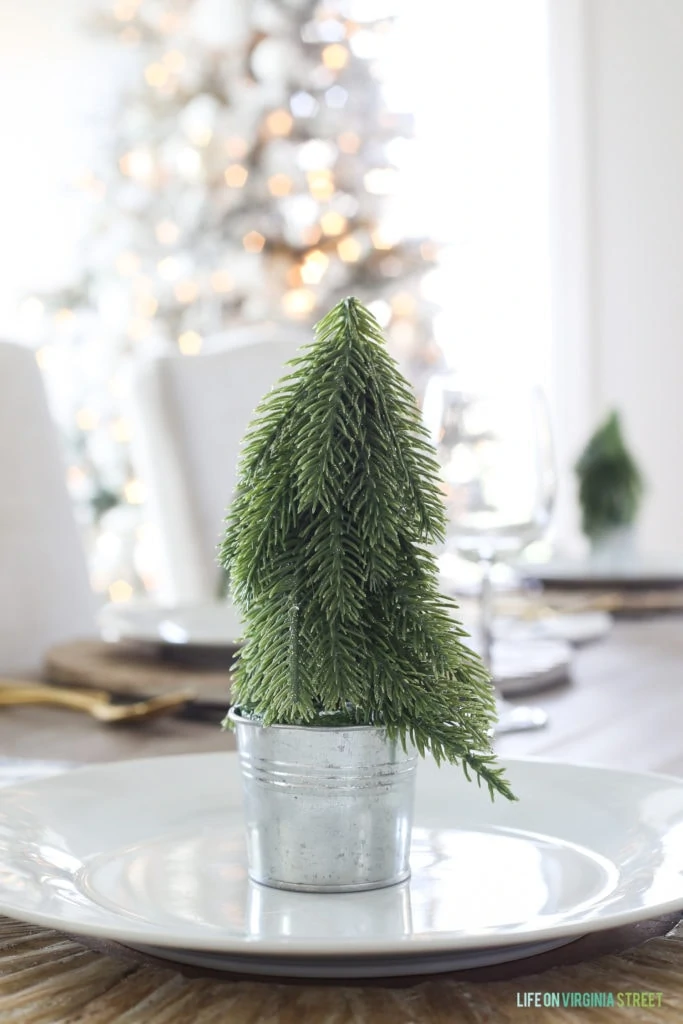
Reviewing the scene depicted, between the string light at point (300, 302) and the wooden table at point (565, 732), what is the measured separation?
11.8ft

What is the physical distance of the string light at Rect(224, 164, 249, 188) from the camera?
14.8ft

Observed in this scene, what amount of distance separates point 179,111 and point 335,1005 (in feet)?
14.6

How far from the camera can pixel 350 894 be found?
1.48 ft

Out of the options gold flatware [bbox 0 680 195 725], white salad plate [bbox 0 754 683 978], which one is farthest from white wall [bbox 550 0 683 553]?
white salad plate [bbox 0 754 683 978]

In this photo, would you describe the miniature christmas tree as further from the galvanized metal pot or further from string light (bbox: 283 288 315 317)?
string light (bbox: 283 288 315 317)

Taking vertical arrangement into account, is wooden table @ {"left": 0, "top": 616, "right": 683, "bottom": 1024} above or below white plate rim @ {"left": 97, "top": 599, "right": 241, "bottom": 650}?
below

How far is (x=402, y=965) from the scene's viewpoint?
39 cm

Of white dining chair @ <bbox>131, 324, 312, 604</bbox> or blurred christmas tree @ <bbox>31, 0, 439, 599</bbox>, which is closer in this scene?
white dining chair @ <bbox>131, 324, 312, 604</bbox>

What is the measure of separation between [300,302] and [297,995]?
14.0 feet

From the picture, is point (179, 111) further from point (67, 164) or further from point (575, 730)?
point (575, 730)

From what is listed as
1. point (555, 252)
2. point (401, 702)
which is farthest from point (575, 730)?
point (555, 252)

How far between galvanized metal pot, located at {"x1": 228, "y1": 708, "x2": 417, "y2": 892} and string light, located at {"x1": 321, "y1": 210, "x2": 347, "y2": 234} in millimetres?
4246

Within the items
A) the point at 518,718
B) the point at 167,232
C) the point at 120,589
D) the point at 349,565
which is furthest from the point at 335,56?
the point at 349,565

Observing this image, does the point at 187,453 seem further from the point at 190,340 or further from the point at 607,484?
the point at 190,340
